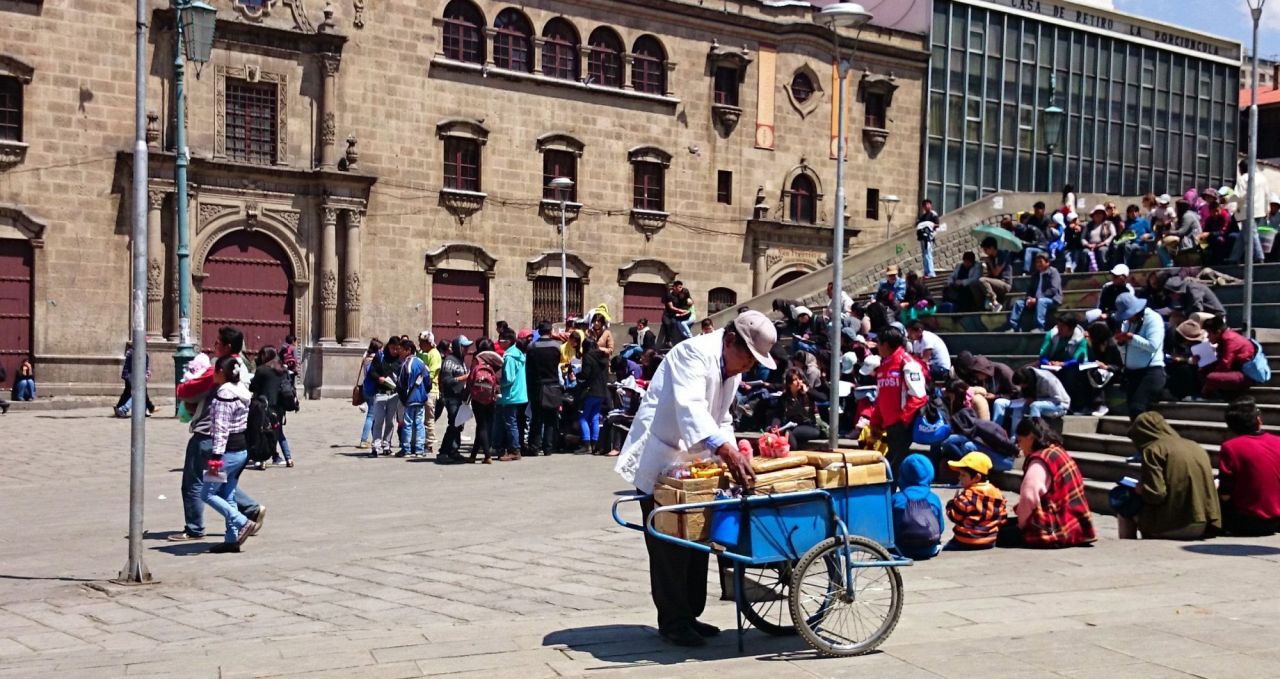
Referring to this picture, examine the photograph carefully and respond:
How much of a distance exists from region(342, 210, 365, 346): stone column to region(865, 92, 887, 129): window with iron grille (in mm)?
18243

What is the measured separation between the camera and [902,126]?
46.9 meters

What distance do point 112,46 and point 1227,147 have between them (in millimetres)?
43630

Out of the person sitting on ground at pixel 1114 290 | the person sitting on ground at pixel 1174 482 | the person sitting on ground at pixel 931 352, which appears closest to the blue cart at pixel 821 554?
the person sitting on ground at pixel 1174 482

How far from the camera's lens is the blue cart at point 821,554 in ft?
22.9

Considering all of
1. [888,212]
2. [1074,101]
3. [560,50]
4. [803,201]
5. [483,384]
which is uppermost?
[1074,101]

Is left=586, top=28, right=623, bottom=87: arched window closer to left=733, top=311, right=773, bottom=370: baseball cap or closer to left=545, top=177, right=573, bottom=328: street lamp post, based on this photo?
left=545, top=177, right=573, bottom=328: street lamp post

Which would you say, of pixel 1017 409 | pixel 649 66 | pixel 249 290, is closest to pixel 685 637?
pixel 1017 409

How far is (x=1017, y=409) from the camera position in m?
15.0

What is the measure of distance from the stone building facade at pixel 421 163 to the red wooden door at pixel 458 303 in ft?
0.20

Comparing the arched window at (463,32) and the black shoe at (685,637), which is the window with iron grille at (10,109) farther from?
the black shoe at (685,637)

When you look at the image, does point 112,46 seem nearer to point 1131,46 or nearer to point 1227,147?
point 1131,46

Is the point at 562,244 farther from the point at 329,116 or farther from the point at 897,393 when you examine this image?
the point at 897,393

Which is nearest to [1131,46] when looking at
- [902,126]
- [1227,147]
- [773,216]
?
[1227,147]

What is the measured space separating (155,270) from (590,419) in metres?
18.3
